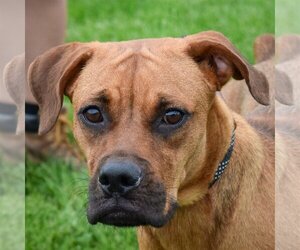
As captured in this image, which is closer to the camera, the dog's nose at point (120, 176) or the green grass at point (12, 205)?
the dog's nose at point (120, 176)

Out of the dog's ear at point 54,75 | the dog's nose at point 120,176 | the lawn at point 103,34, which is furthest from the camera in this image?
the lawn at point 103,34

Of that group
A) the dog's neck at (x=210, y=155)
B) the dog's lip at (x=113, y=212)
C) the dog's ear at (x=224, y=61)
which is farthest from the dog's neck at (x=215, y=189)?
the dog's lip at (x=113, y=212)

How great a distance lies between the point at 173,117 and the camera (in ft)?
12.5

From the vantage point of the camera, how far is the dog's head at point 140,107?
3.71 meters

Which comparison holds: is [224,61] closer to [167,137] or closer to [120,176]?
[167,137]

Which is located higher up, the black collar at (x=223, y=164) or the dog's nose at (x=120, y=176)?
the dog's nose at (x=120, y=176)

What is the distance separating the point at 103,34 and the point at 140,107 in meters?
3.70

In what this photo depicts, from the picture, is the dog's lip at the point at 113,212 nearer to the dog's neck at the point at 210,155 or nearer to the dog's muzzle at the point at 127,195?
the dog's muzzle at the point at 127,195

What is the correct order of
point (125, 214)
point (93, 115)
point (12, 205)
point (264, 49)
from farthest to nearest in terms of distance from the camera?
point (264, 49)
point (12, 205)
point (93, 115)
point (125, 214)

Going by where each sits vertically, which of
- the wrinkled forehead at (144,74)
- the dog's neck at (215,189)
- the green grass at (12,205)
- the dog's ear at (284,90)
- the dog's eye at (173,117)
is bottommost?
the green grass at (12,205)

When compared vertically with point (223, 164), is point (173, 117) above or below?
above

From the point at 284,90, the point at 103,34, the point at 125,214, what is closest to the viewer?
the point at 125,214

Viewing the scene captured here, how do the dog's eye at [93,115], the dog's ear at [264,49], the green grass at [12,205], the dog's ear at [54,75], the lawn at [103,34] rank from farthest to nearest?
the dog's ear at [264,49] → the lawn at [103,34] → the green grass at [12,205] → the dog's ear at [54,75] → the dog's eye at [93,115]

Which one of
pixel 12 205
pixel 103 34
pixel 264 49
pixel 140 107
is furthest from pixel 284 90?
pixel 103 34
